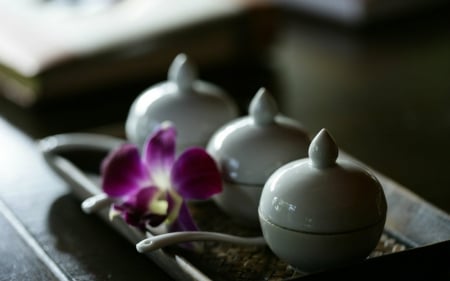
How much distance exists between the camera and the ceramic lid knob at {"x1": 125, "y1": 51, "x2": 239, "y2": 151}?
3.42 ft

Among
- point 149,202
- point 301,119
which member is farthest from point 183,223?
point 301,119

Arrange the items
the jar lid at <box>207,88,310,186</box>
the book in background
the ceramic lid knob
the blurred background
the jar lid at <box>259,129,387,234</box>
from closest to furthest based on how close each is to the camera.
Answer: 1. the jar lid at <box>259,129,387,234</box>
2. the jar lid at <box>207,88,310,186</box>
3. the ceramic lid knob
4. the blurred background
5. the book in background

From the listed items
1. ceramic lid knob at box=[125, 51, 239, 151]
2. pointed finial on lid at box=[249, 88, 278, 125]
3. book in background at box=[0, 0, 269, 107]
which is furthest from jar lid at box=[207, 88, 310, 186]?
book in background at box=[0, 0, 269, 107]

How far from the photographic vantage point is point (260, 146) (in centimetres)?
91

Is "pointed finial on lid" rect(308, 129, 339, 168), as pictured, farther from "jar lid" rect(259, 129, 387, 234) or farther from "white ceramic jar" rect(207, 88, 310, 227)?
"white ceramic jar" rect(207, 88, 310, 227)

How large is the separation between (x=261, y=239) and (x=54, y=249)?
0.69ft

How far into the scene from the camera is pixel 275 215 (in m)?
0.80

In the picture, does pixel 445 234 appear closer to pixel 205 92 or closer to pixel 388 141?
pixel 205 92

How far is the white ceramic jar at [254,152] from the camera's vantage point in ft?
2.97

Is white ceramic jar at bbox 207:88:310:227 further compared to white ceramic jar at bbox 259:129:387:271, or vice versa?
white ceramic jar at bbox 207:88:310:227

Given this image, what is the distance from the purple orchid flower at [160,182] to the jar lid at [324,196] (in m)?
0.12

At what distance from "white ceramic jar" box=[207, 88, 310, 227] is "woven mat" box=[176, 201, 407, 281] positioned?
0.04 metres

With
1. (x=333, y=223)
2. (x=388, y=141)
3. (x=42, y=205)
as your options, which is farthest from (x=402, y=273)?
(x=388, y=141)

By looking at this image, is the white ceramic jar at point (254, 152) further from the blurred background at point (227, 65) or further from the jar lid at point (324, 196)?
the blurred background at point (227, 65)
